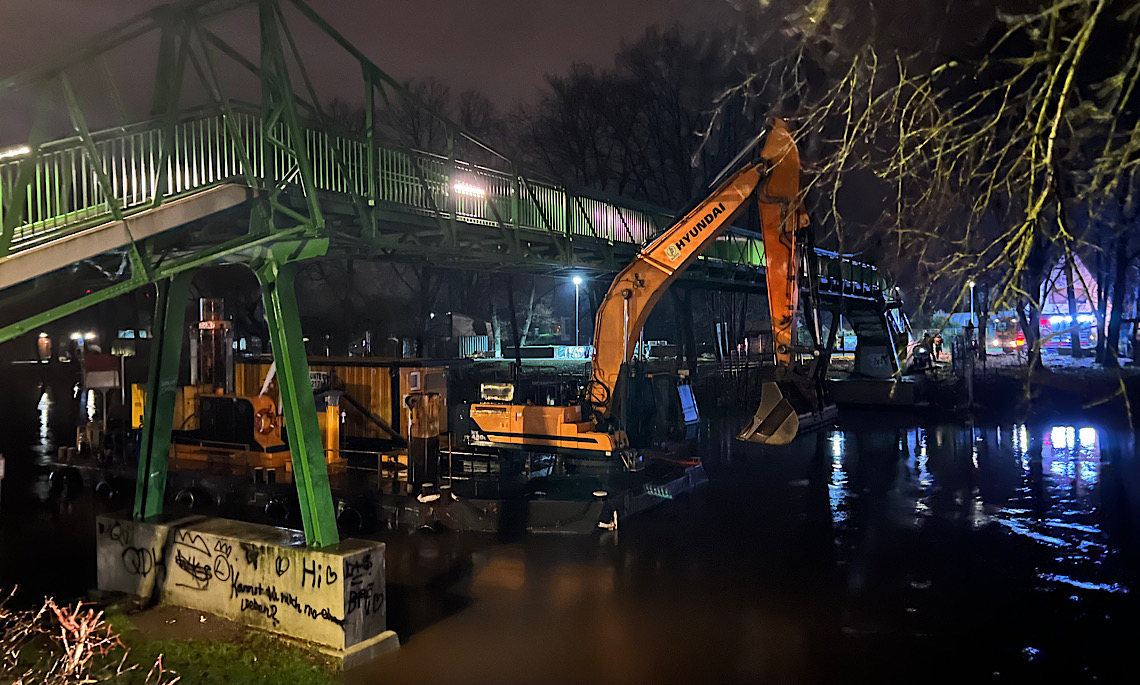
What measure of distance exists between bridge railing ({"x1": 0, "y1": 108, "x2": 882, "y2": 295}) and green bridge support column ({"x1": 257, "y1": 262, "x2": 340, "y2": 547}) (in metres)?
1.21

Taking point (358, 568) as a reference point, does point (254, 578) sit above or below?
below

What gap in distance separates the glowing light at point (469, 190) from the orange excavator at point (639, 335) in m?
3.63

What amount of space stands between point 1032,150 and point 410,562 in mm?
9389

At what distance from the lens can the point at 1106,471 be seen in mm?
16656

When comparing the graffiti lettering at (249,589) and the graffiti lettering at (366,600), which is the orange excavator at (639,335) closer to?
the graffiti lettering at (366,600)

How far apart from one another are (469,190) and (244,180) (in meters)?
7.49

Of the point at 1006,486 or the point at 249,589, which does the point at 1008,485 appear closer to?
the point at 1006,486

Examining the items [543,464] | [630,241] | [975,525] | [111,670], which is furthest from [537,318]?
[111,670]

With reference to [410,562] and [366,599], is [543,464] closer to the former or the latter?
[410,562]

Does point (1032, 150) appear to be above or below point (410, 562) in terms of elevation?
above

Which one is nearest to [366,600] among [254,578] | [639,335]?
[254,578]

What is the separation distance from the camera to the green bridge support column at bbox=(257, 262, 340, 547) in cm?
798

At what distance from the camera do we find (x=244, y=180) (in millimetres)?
9445

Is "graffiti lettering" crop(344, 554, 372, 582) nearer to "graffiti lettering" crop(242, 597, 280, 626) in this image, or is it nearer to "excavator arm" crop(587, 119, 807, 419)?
"graffiti lettering" crop(242, 597, 280, 626)
